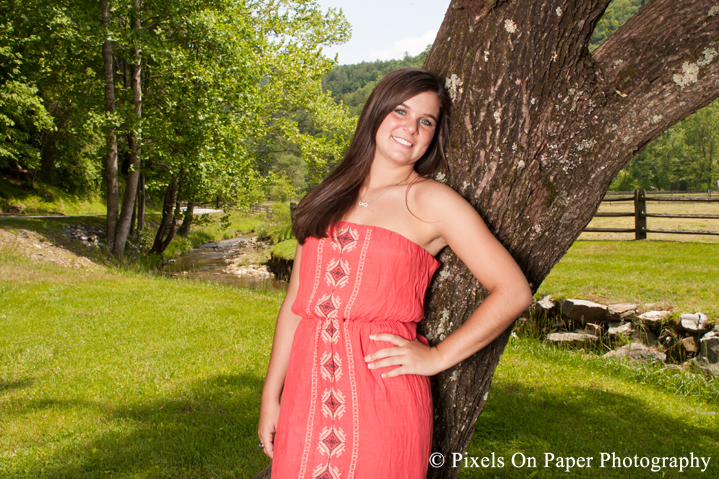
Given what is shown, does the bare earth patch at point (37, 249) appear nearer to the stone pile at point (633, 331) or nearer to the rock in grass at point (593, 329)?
the stone pile at point (633, 331)

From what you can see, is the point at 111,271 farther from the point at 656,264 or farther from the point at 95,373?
the point at 656,264

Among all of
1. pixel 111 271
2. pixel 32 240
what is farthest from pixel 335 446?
pixel 32 240

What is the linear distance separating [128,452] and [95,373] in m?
2.06

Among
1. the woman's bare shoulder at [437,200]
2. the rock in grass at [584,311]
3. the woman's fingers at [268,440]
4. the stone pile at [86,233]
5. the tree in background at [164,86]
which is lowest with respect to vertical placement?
the stone pile at [86,233]

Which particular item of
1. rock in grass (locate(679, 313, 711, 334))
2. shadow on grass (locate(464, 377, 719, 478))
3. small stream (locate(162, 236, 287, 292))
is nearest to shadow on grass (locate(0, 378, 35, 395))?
shadow on grass (locate(464, 377, 719, 478))

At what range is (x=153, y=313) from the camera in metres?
7.98

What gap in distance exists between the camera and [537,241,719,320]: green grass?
720 cm

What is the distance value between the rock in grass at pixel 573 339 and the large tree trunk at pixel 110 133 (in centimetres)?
1180

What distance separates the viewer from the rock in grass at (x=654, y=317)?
668cm

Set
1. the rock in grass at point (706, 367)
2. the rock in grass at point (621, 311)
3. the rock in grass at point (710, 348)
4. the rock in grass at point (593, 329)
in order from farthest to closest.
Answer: the rock in grass at point (593, 329) → the rock in grass at point (621, 311) → the rock in grass at point (710, 348) → the rock in grass at point (706, 367)

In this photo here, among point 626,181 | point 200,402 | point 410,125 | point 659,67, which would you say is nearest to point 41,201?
point 200,402

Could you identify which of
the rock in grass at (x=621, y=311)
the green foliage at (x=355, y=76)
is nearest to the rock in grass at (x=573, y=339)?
the rock in grass at (x=621, y=311)

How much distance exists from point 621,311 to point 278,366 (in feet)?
21.2

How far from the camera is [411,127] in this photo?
1.95 meters
